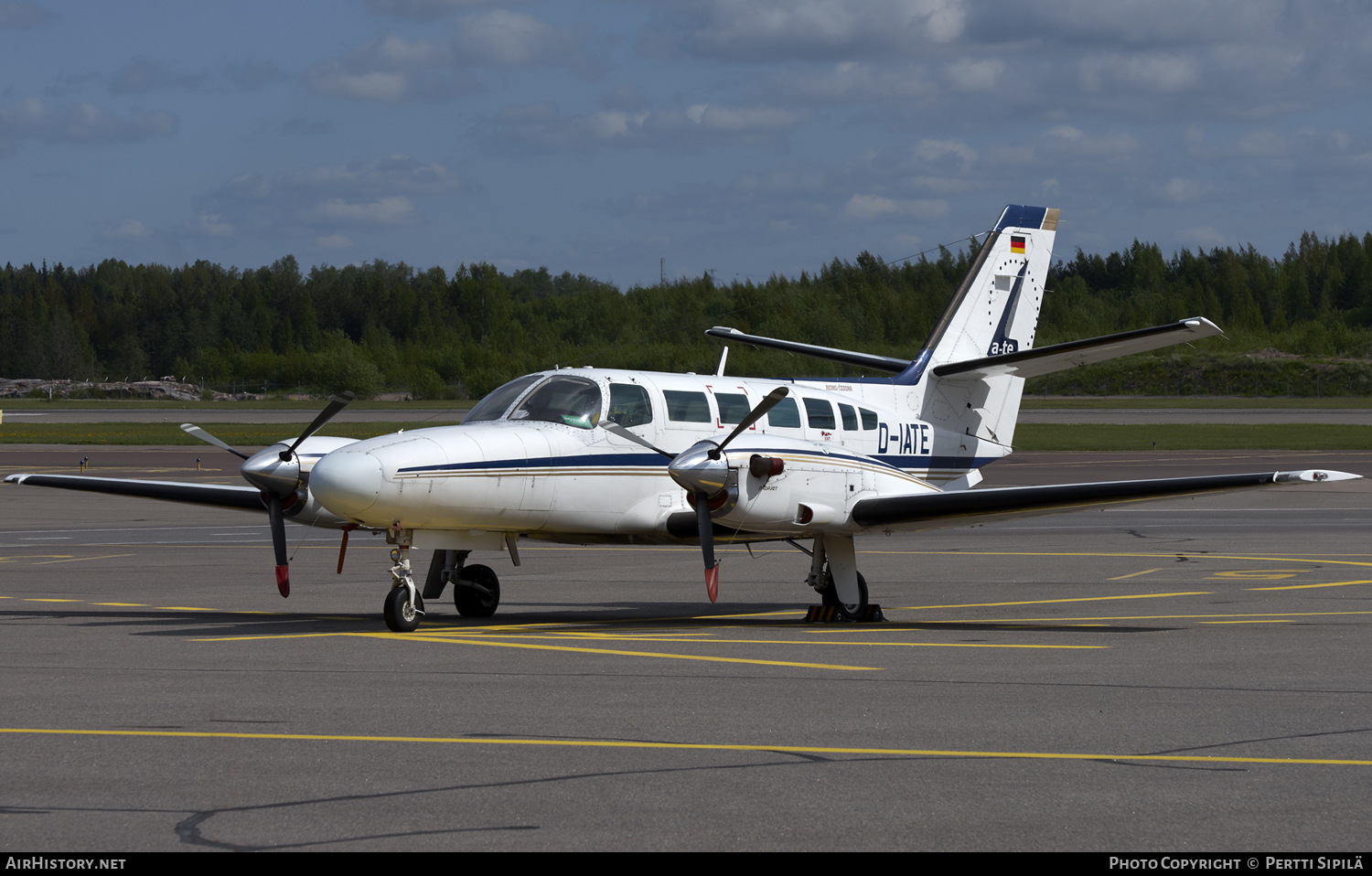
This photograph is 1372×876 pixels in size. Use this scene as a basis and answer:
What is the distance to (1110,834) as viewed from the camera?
6.27m

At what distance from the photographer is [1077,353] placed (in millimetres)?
16672

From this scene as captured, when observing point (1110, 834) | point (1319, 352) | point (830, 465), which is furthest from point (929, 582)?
point (1319, 352)

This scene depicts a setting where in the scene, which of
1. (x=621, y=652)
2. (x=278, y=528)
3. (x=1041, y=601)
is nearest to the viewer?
(x=621, y=652)

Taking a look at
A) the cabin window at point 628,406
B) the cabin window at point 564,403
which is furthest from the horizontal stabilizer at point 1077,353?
the cabin window at point 564,403

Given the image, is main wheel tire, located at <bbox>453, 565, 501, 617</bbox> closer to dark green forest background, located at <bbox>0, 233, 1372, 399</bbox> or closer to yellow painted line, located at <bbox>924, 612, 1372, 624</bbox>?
yellow painted line, located at <bbox>924, 612, 1372, 624</bbox>

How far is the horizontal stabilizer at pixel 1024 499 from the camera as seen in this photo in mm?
14133

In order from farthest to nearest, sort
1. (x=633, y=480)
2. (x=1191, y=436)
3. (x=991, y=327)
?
(x=1191, y=436), (x=991, y=327), (x=633, y=480)

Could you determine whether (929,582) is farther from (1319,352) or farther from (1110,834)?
(1319,352)

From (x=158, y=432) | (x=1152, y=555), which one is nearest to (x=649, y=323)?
(x=158, y=432)

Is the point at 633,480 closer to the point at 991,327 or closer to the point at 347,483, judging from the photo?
the point at 347,483

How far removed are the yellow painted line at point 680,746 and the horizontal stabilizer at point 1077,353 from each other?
6.03 metres

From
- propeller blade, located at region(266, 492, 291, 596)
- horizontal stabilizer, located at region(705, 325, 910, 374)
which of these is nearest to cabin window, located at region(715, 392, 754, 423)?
horizontal stabilizer, located at region(705, 325, 910, 374)

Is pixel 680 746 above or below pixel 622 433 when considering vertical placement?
below

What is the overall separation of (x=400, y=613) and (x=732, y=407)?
4.58 metres
